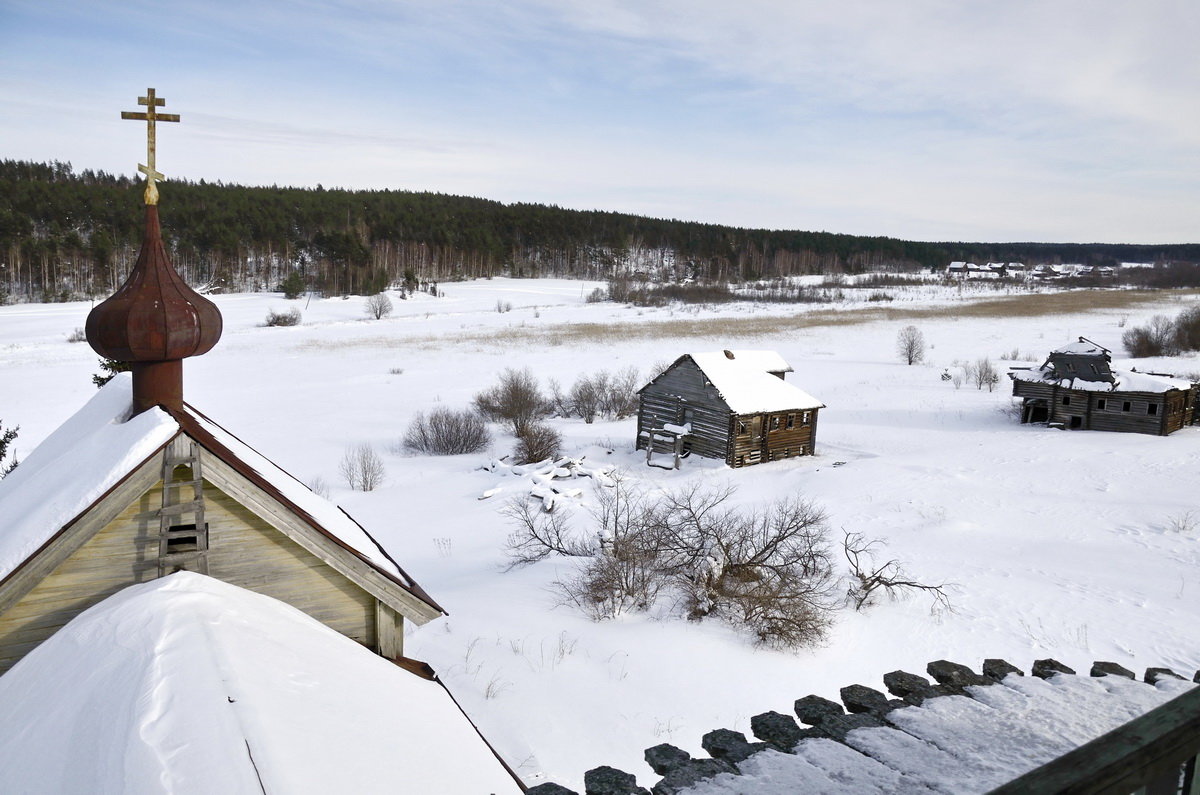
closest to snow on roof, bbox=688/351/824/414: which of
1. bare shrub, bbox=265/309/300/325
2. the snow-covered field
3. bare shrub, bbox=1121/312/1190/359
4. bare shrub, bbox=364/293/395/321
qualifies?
the snow-covered field

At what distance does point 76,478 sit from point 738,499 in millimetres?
19996

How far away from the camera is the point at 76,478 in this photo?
6.82m

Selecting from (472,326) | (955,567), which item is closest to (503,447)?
(955,567)

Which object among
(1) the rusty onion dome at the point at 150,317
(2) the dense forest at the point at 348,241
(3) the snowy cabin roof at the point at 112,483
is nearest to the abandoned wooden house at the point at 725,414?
(3) the snowy cabin roof at the point at 112,483

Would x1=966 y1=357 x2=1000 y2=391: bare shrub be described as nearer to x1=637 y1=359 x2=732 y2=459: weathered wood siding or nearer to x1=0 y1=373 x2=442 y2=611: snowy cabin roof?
x1=637 y1=359 x2=732 y2=459: weathered wood siding

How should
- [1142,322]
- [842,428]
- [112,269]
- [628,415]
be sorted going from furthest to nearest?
[112,269]
[1142,322]
[628,415]
[842,428]

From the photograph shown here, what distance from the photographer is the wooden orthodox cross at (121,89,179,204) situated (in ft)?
26.1

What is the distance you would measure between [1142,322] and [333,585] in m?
83.0

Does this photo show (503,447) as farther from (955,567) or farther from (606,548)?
(955,567)

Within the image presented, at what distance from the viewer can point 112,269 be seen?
84.4m

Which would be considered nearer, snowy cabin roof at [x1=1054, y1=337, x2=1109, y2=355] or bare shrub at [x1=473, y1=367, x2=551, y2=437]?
snowy cabin roof at [x1=1054, y1=337, x2=1109, y2=355]

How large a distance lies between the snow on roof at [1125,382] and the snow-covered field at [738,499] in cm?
209

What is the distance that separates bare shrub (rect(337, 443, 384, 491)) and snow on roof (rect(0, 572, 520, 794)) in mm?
19183

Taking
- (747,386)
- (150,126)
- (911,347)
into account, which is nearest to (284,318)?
(747,386)
